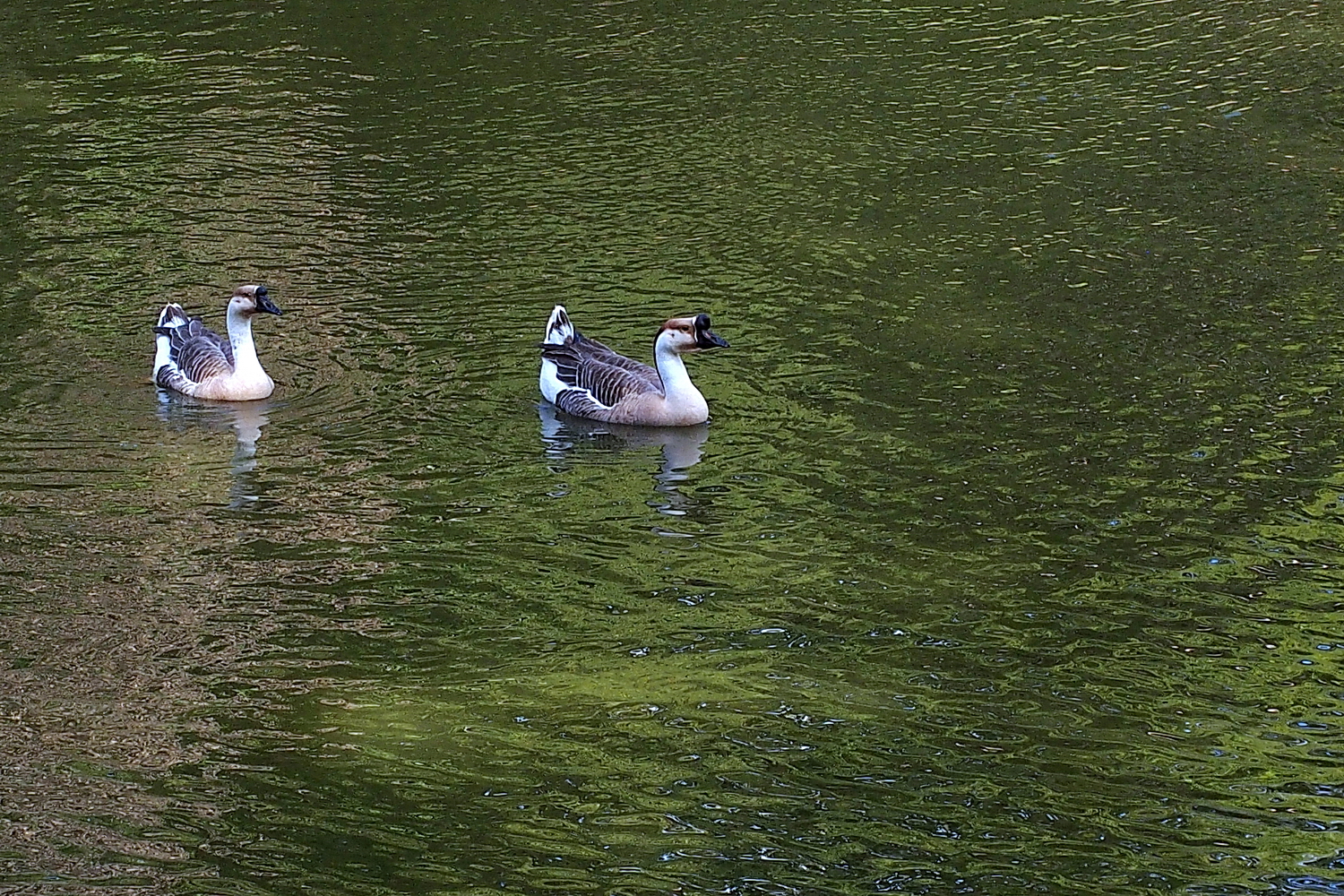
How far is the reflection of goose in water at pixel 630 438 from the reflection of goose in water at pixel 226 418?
1961 mm

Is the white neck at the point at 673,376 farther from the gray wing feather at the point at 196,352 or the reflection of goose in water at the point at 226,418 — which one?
the gray wing feather at the point at 196,352

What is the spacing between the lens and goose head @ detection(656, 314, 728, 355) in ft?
43.8

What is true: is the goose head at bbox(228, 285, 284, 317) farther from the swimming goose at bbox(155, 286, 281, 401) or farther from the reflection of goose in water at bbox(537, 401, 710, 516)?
the reflection of goose in water at bbox(537, 401, 710, 516)

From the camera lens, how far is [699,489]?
12094 millimetres

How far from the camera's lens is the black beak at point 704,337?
1329 centimetres

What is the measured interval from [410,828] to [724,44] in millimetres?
16862

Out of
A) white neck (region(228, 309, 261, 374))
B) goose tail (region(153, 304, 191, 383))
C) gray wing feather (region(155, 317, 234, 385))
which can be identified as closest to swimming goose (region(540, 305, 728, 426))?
white neck (region(228, 309, 261, 374))

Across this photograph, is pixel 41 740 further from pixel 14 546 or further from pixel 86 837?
pixel 14 546

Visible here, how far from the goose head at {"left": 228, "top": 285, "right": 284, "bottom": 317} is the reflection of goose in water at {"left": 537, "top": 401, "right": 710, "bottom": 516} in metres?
2.14

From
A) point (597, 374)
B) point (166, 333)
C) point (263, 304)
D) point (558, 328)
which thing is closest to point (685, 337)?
point (597, 374)

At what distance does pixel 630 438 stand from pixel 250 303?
9.81 feet

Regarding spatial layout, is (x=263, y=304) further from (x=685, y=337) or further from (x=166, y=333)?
(x=685, y=337)

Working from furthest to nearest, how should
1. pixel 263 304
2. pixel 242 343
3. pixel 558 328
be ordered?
1. pixel 558 328
2. pixel 263 304
3. pixel 242 343

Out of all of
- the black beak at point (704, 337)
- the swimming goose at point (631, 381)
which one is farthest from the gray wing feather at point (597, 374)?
the black beak at point (704, 337)
